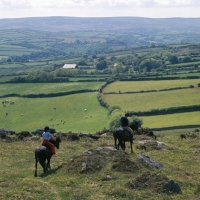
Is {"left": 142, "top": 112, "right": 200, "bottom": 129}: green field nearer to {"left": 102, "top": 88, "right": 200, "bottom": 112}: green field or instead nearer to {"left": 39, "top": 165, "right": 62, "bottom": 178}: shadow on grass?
{"left": 102, "top": 88, "right": 200, "bottom": 112}: green field

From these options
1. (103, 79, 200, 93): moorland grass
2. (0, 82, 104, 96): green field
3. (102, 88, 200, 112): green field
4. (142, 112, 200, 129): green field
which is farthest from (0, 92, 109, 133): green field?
(142, 112, 200, 129): green field

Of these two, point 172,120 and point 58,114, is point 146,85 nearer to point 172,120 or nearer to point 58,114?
point 58,114

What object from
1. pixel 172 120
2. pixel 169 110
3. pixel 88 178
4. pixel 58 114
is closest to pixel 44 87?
pixel 58 114

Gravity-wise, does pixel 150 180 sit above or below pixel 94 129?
above

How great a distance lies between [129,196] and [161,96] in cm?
9659

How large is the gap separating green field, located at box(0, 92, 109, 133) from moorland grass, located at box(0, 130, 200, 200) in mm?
60415

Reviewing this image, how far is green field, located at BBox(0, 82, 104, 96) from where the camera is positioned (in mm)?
144500

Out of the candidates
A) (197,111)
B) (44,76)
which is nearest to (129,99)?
(197,111)

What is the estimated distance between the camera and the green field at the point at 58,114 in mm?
104113

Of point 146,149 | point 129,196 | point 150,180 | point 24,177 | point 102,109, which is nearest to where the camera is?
point 129,196

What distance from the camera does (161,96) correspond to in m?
117

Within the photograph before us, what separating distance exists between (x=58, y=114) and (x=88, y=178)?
91.8 metres

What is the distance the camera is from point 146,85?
452 feet

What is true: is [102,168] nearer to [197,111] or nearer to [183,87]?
[197,111]
